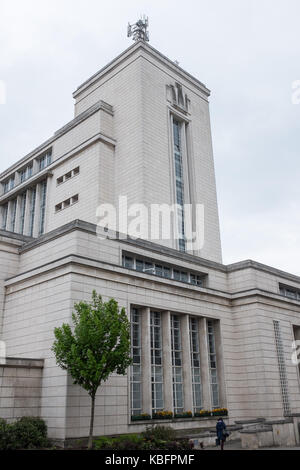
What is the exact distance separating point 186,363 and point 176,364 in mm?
694

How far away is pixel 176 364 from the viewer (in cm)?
2908

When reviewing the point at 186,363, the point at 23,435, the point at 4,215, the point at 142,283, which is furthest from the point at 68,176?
the point at 23,435

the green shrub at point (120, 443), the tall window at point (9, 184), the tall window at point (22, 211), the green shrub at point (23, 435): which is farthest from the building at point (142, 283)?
the tall window at point (9, 184)

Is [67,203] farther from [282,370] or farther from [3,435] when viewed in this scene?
[3,435]

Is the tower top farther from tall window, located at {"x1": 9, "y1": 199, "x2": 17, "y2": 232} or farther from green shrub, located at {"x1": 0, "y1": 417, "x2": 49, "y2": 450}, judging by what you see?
green shrub, located at {"x1": 0, "y1": 417, "x2": 49, "y2": 450}

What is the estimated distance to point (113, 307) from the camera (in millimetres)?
21203

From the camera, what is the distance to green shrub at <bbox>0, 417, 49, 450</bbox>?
19.4m

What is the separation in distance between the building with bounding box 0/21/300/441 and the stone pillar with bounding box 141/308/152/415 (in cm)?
7

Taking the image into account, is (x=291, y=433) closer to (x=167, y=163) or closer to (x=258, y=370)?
Answer: (x=258, y=370)

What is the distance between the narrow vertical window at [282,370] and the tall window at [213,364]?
16.0 ft

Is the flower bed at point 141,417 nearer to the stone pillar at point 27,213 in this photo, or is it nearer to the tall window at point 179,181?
the tall window at point 179,181
